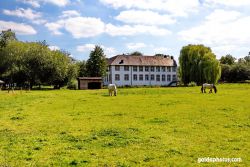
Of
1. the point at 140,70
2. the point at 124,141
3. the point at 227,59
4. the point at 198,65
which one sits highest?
the point at 227,59

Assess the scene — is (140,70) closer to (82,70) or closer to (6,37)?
(82,70)

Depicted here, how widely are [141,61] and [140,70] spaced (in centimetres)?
296

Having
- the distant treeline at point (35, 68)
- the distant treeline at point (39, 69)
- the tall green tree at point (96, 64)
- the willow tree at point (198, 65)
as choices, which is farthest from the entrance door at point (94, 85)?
the willow tree at point (198, 65)

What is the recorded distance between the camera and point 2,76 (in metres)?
80.8

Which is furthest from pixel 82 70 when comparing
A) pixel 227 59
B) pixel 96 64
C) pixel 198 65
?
pixel 227 59

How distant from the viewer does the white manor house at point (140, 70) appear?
97.9 m

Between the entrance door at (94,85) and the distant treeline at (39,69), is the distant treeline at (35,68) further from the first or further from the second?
the entrance door at (94,85)

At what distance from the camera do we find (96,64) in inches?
3565

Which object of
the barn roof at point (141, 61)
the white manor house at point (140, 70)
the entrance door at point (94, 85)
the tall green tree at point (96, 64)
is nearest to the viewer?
the entrance door at point (94, 85)

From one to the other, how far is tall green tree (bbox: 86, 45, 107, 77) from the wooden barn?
14831mm

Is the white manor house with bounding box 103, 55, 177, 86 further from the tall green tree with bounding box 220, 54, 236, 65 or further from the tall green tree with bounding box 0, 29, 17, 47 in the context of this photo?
the tall green tree with bounding box 220, 54, 236, 65

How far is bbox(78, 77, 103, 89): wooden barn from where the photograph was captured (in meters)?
73.1

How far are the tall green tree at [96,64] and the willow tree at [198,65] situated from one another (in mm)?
21490

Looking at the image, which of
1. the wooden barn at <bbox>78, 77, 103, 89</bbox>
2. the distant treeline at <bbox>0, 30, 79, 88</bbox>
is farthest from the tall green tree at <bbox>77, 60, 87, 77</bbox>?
the wooden barn at <bbox>78, 77, 103, 89</bbox>
